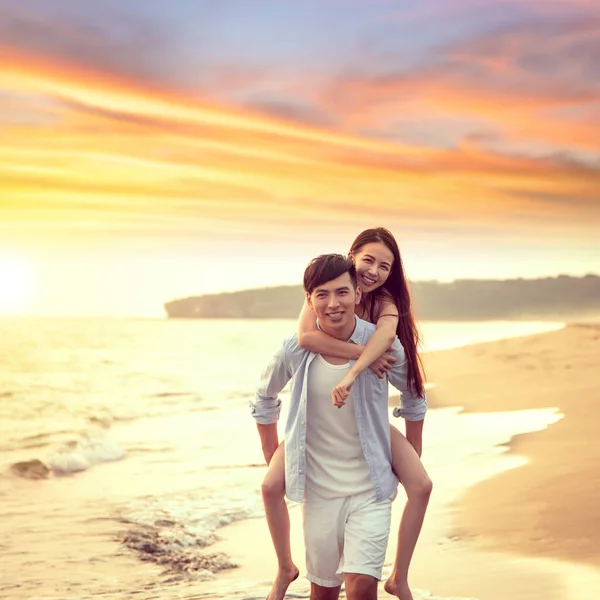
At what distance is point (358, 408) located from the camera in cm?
398

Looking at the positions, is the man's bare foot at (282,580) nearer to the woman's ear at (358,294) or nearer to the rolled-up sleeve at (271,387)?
the rolled-up sleeve at (271,387)

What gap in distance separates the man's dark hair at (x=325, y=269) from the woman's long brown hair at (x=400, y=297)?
403 mm

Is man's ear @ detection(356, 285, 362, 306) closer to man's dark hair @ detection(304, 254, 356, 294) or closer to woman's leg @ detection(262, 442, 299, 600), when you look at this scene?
man's dark hair @ detection(304, 254, 356, 294)

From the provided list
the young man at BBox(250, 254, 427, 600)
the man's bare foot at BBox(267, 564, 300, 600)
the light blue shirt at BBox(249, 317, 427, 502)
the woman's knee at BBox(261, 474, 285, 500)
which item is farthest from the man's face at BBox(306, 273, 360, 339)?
the man's bare foot at BBox(267, 564, 300, 600)

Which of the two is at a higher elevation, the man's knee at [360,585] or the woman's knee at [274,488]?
the woman's knee at [274,488]

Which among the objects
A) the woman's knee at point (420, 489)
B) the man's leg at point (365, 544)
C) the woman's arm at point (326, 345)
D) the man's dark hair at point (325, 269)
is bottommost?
the man's leg at point (365, 544)

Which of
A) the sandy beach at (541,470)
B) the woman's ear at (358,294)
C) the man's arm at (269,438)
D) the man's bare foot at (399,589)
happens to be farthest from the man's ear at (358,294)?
the sandy beach at (541,470)

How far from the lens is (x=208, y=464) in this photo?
9383 millimetres

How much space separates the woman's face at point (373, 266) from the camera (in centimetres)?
430

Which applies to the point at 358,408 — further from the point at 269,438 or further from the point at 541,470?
the point at 541,470

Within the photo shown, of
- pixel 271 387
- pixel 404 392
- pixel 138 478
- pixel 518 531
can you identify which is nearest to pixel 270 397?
pixel 271 387

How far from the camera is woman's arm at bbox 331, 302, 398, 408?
384cm

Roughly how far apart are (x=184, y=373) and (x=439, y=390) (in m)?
9.76

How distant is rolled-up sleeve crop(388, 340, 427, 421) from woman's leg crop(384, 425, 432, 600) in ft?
0.43
